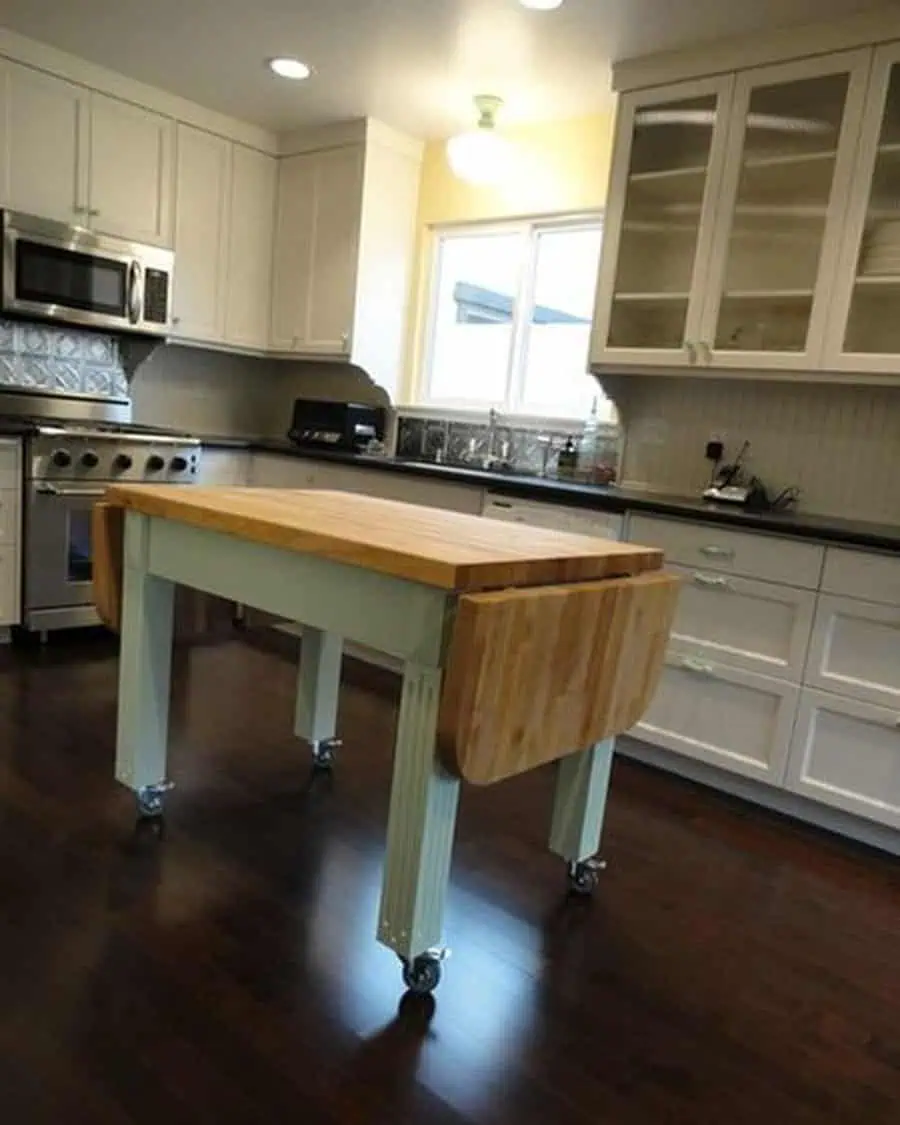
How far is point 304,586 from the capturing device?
1694 mm

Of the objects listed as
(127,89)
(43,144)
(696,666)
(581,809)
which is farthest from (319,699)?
(127,89)

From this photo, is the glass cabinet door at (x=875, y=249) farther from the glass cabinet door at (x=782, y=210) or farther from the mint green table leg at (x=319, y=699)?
the mint green table leg at (x=319, y=699)

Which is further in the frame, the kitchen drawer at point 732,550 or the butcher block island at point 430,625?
the kitchen drawer at point 732,550

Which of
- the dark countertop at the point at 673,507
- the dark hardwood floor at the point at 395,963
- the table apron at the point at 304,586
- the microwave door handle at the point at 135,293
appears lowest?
the dark hardwood floor at the point at 395,963

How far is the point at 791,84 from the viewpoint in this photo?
2.78 m

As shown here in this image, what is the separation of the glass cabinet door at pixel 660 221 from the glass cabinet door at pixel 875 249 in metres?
0.48

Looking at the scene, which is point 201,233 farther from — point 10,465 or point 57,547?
point 57,547

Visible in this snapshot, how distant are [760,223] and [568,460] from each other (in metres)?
1.24

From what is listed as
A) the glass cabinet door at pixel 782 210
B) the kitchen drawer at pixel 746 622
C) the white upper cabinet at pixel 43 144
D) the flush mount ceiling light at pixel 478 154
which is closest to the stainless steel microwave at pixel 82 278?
the white upper cabinet at pixel 43 144

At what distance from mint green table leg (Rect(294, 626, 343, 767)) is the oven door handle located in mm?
1368

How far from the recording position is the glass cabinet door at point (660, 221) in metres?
2.99

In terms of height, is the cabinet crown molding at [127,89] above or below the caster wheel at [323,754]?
above

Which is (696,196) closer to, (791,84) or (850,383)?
(791,84)

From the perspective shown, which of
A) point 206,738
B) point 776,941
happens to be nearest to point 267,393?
point 206,738
